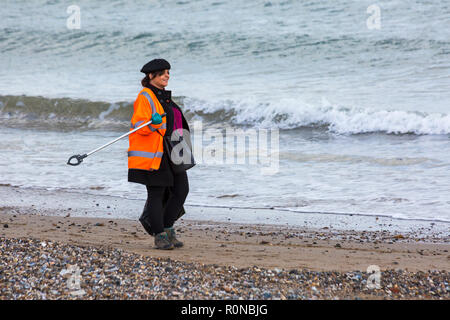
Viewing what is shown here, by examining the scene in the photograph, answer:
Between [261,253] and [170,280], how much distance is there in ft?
4.06

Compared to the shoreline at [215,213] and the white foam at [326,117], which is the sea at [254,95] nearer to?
the white foam at [326,117]

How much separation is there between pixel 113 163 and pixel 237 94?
6.59m

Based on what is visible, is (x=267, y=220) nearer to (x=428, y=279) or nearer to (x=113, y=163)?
(x=428, y=279)

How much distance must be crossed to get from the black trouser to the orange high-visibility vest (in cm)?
29

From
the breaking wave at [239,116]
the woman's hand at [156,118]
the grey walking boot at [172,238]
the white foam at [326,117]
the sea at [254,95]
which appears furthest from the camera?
the breaking wave at [239,116]

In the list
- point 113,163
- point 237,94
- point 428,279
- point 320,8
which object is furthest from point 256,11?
point 428,279

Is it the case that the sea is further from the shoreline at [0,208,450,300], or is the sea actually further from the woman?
the woman

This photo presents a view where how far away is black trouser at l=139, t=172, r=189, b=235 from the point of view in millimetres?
5461

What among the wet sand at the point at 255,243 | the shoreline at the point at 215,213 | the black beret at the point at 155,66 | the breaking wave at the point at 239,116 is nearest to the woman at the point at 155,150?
the black beret at the point at 155,66

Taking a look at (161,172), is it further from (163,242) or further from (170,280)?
(170,280)

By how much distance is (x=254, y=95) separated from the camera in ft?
51.8

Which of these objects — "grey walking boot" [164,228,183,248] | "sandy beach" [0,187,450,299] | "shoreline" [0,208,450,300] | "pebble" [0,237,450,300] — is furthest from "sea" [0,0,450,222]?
"pebble" [0,237,450,300]

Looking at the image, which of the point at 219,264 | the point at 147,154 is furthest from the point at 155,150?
the point at 219,264

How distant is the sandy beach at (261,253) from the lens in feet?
14.0
